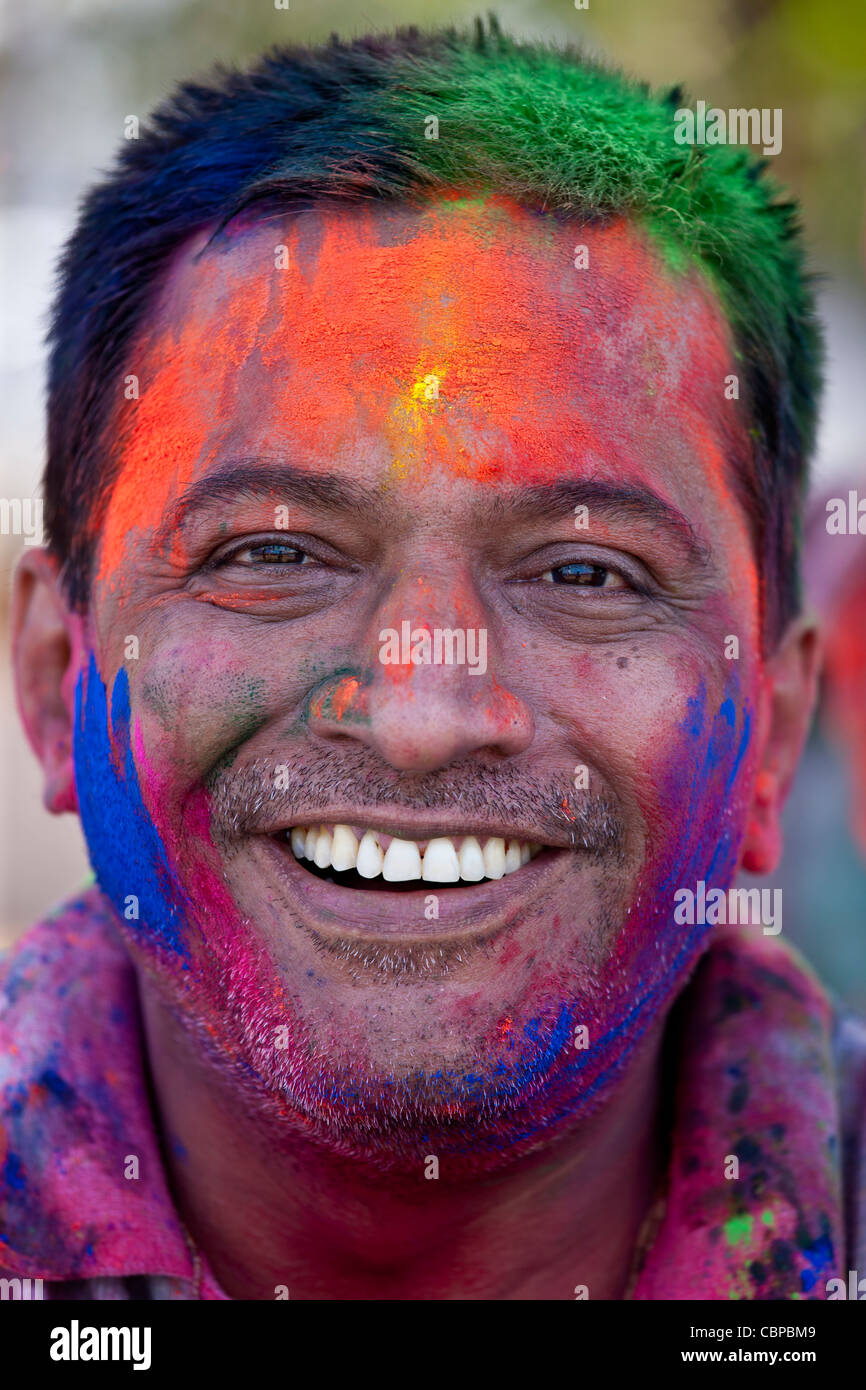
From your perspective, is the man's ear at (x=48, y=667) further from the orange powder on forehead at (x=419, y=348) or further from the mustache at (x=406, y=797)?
the mustache at (x=406, y=797)

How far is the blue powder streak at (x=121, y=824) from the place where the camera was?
6.79 ft

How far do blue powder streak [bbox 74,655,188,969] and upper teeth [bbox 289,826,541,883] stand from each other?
0.77 ft

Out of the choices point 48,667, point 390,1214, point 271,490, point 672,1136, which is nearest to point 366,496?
point 271,490

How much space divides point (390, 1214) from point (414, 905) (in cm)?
58

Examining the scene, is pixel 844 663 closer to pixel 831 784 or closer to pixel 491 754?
pixel 831 784

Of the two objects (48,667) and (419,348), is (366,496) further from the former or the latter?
(48,667)

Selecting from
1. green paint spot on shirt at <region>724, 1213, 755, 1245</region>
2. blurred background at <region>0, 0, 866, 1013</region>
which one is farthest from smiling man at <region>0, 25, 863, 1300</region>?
blurred background at <region>0, 0, 866, 1013</region>

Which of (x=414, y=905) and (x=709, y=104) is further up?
(x=709, y=104)

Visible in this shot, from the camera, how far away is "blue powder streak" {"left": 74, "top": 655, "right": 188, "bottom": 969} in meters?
2.07

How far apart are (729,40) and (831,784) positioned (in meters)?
3.79

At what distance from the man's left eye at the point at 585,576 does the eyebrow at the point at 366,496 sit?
0.29ft

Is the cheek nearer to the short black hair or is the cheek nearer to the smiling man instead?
the smiling man

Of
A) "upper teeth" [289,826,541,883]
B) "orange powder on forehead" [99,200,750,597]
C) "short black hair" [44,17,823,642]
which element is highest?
"short black hair" [44,17,823,642]

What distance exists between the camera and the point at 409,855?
193 cm
